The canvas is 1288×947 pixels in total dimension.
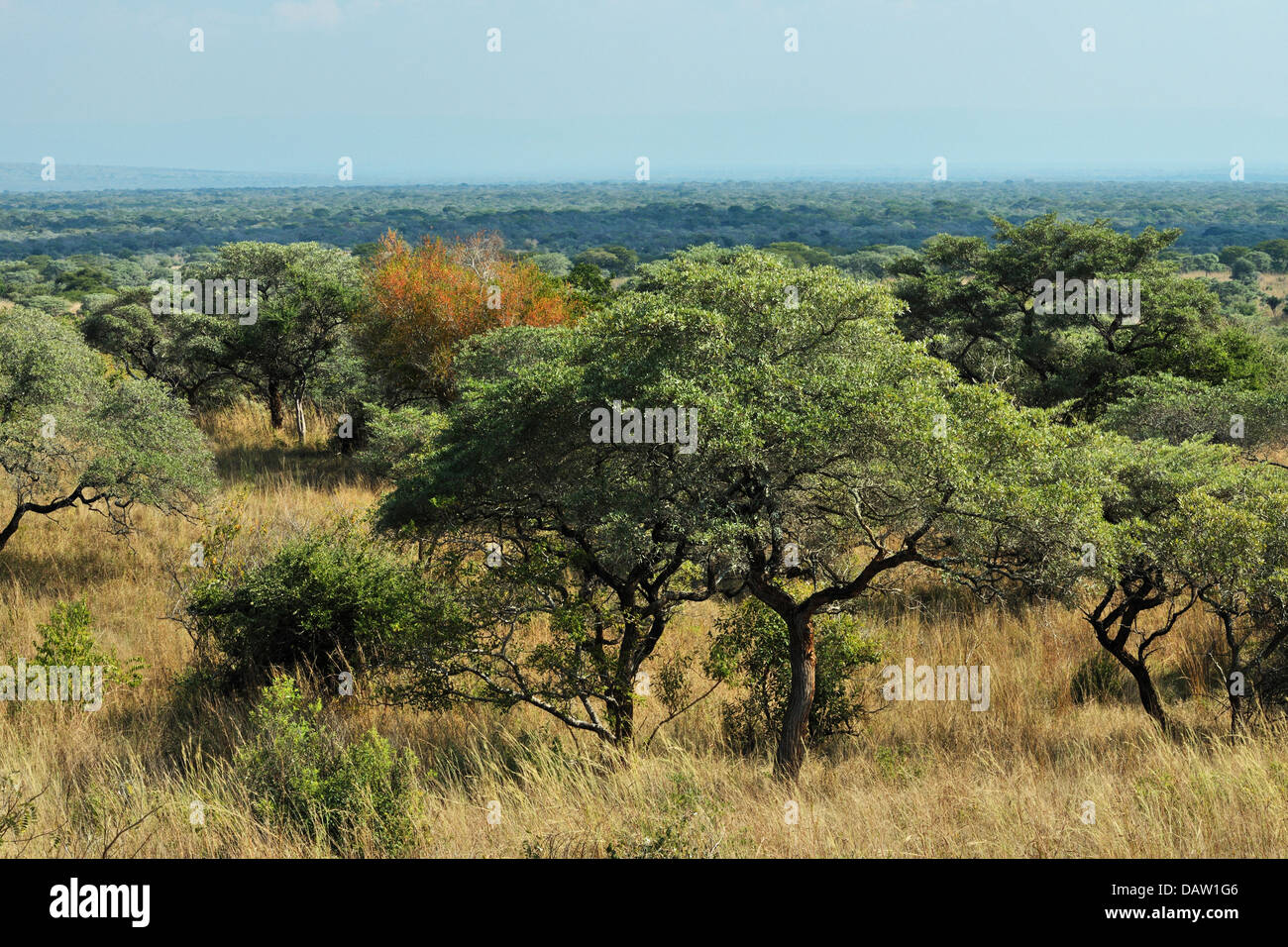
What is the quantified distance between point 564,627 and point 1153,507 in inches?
210

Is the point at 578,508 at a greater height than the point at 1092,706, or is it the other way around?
the point at 578,508

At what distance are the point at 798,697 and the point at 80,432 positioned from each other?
393 inches

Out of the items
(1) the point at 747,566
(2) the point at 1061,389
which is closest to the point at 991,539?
(1) the point at 747,566

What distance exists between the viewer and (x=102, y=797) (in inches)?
239

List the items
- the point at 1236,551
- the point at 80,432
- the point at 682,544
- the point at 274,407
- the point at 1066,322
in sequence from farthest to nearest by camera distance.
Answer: the point at 274,407 → the point at 1066,322 → the point at 80,432 → the point at 1236,551 → the point at 682,544

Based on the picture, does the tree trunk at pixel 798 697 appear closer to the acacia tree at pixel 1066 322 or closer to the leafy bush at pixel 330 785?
the leafy bush at pixel 330 785

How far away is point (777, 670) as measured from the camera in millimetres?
8141

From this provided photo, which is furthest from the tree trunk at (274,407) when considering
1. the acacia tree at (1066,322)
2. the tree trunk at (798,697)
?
the tree trunk at (798,697)

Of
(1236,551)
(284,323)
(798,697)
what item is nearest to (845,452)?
(798,697)

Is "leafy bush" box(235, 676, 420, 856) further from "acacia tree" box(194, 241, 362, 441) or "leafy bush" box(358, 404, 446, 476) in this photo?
"acacia tree" box(194, 241, 362, 441)

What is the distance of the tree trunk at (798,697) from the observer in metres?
7.20

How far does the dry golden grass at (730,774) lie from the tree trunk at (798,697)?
191 millimetres

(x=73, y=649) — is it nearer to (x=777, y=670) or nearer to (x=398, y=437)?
(x=398, y=437)

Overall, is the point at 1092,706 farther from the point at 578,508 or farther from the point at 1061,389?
the point at 1061,389
